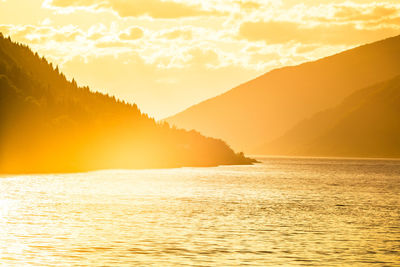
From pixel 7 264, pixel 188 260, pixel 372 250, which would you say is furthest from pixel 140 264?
pixel 372 250

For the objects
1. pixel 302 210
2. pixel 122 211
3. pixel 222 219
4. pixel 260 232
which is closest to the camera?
pixel 260 232

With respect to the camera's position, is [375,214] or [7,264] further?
[375,214]

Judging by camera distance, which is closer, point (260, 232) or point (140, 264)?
point (140, 264)

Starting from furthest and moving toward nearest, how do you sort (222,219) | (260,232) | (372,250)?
(222,219) < (260,232) < (372,250)

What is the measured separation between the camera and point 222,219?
258ft

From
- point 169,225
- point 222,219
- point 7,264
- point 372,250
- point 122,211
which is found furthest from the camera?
point 122,211

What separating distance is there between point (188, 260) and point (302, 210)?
48.7 metres

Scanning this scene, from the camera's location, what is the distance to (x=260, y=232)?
66.4 meters

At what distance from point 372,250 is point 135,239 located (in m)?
20.5

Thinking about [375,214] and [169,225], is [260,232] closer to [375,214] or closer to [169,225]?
[169,225]

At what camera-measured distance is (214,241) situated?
58844 mm

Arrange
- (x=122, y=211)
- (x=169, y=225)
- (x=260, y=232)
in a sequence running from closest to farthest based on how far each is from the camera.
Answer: (x=260, y=232) < (x=169, y=225) < (x=122, y=211)

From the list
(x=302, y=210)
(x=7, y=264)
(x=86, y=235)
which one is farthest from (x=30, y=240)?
(x=302, y=210)

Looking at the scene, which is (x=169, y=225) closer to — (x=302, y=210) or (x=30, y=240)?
(x=30, y=240)
